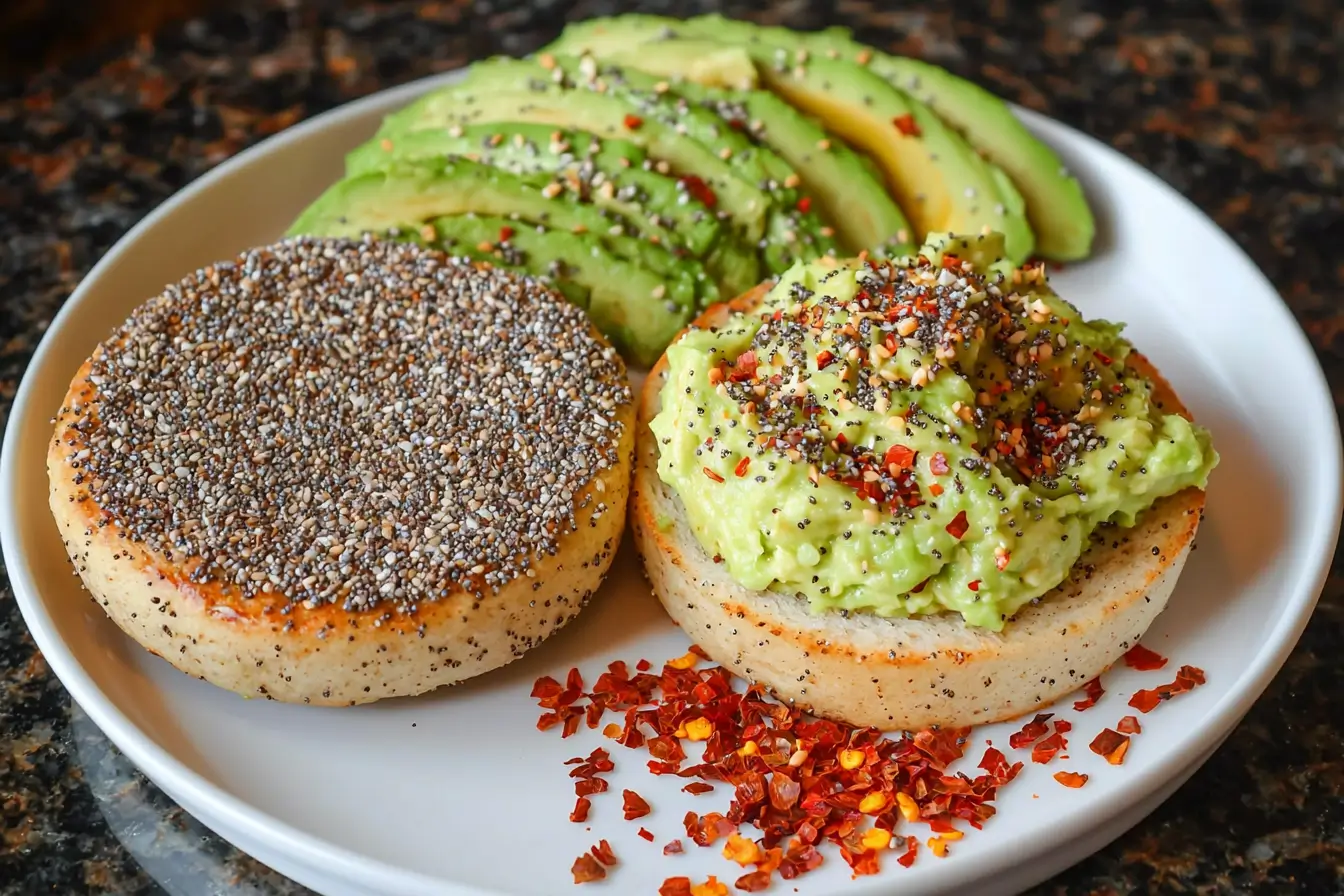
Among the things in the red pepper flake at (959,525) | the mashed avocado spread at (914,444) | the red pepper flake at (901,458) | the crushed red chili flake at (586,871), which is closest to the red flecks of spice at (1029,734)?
the mashed avocado spread at (914,444)

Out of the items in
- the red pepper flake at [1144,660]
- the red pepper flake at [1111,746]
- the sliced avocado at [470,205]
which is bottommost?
the red pepper flake at [1111,746]

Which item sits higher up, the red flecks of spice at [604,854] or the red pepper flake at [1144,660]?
the red pepper flake at [1144,660]

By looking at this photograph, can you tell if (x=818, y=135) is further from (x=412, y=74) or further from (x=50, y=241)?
(x=50, y=241)

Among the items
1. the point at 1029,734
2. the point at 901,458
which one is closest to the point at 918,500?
the point at 901,458

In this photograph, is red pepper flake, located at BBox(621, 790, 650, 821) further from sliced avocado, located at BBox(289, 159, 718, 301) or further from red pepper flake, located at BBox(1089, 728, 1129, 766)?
sliced avocado, located at BBox(289, 159, 718, 301)

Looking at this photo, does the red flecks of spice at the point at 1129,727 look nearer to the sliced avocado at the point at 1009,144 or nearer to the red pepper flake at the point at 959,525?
the red pepper flake at the point at 959,525

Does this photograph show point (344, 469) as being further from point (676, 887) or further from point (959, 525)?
point (959, 525)

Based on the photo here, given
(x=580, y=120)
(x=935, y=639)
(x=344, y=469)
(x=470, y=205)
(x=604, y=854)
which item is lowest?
(x=604, y=854)

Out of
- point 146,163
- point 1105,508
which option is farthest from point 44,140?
point 1105,508
